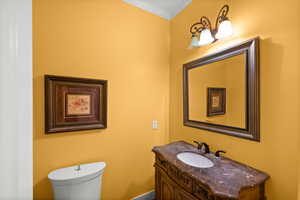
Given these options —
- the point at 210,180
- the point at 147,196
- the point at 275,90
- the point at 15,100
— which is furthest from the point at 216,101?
the point at 147,196

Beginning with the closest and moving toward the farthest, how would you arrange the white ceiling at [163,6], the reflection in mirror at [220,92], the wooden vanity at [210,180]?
the wooden vanity at [210,180] → the reflection in mirror at [220,92] → the white ceiling at [163,6]

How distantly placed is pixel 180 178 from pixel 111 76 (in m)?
1.22

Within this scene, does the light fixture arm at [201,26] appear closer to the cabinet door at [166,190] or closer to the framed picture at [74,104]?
the framed picture at [74,104]

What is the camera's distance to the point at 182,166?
107cm

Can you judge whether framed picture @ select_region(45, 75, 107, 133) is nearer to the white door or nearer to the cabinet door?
the cabinet door

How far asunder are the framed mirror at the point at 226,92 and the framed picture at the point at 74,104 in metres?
1.01

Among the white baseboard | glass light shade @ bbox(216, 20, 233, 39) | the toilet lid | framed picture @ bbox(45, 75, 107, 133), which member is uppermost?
glass light shade @ bbox(216, 20, 233, 39)

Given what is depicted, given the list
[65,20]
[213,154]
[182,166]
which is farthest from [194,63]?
[65,20]

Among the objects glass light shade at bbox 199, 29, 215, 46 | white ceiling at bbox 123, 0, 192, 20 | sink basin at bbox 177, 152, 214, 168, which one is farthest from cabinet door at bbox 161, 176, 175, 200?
white ceiling at bbox 123, 0, 192, 20

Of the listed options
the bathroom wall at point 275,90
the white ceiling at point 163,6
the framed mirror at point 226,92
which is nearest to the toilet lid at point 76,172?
the framed mirror at point 226,92

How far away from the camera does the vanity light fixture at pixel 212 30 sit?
1.13 m

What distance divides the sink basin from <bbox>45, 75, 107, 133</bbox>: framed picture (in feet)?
2.88

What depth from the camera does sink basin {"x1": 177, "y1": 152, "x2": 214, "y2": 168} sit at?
1237mm

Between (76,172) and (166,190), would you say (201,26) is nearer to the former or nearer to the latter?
(166,190)
